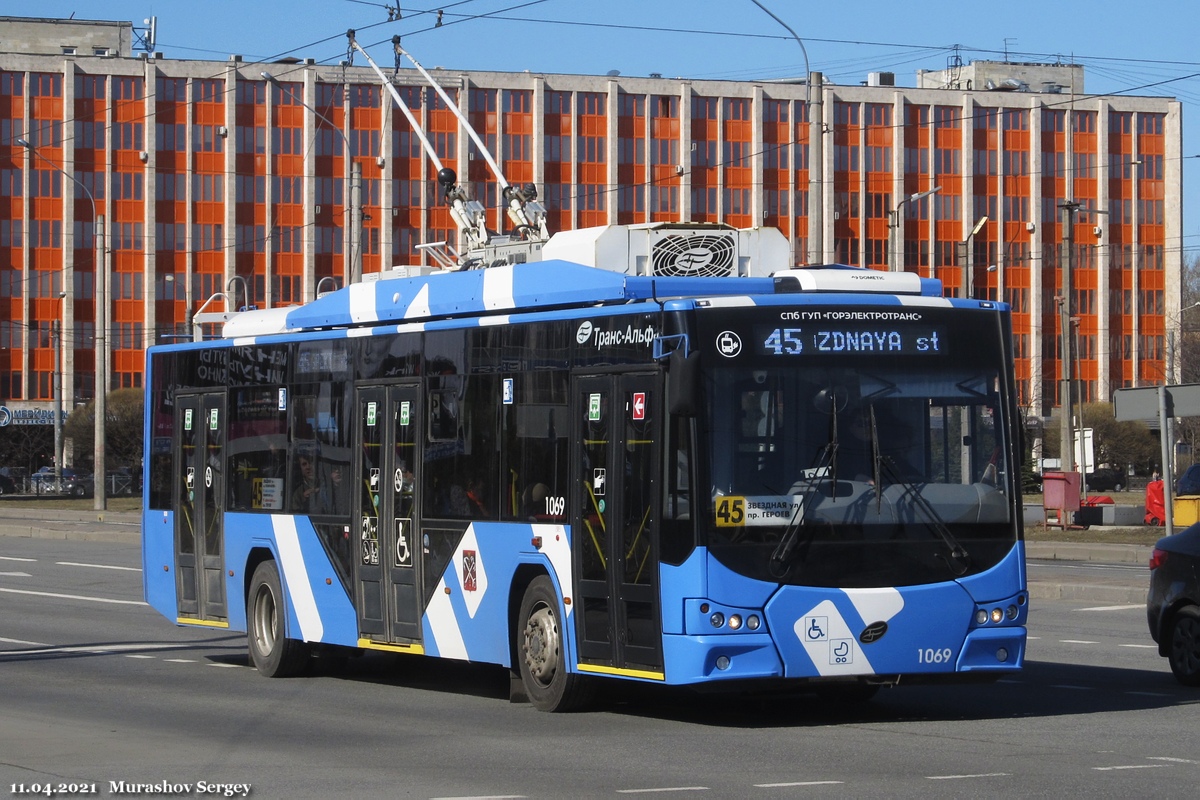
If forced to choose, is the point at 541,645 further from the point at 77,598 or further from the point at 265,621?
the point at 77,598

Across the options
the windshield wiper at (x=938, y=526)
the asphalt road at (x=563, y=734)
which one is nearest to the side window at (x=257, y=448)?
the asphalt road at (x=563, y=734)

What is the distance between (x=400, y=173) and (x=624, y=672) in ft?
288

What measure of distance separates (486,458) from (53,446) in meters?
88.5

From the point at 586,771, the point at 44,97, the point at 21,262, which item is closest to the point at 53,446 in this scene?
the point at 21,262

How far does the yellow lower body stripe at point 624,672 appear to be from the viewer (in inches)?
420

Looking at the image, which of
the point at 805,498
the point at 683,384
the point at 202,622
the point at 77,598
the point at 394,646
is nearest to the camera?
the point at 683,384

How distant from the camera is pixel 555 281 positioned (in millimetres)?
12117

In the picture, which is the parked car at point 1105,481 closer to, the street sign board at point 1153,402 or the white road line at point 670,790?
the street sign board at point 1153,402

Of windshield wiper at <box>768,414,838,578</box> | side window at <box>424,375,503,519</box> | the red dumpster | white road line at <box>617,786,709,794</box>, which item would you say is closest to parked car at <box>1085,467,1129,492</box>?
the red dumpster

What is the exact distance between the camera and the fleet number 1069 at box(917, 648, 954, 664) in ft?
35.8

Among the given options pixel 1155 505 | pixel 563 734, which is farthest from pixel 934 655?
pixel 1155 505

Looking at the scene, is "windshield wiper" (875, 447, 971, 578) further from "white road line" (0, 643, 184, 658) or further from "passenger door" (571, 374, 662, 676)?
"white road line" (0, 643, 184, 658)

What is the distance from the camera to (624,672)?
35.7 feet

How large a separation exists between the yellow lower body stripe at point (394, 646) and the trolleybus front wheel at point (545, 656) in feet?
3.98
